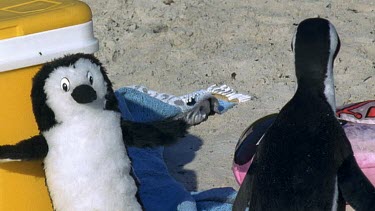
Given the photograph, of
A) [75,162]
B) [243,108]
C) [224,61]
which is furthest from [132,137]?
[224,61]

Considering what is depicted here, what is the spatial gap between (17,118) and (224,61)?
1342 mm

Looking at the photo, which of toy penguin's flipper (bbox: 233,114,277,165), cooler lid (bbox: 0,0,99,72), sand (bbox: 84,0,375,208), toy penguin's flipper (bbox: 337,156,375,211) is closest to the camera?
toy penguin's flipper (bbox: 337,156,375,211)

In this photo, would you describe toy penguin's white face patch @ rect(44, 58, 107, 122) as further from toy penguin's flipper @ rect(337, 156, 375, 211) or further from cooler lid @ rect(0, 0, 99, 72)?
toy penguin's flipper @ rect(337, 156, 375, 211)

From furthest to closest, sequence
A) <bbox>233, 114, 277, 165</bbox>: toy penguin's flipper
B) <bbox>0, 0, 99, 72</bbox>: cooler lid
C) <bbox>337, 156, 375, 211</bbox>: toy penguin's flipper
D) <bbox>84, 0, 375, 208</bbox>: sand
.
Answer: <bbox>84, 0, 375, 208</bbox>: sand → <bbox>233, 114, 277, 165</bbox>: toy penguin's flipper → <bbox>0, 0, 99, 72</bbox>: cooler lid → <bbox>337, 156, 375, 211</bbox>: toy penguin's flipper

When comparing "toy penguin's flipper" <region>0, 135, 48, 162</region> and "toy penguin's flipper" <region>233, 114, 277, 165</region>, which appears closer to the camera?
"toy penguin's flipper" <region>0, 135, 48, 162</region>

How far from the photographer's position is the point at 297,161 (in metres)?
1.64

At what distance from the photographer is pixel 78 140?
1.66 meters

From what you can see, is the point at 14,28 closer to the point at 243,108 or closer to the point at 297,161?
the point at 297,161

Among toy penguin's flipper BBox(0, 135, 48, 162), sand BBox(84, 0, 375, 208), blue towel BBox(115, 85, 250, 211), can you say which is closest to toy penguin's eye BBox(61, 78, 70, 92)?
toy penguin's flipper BBox(0, 135, 48, 162)

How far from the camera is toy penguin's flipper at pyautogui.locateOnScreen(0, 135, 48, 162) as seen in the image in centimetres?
169

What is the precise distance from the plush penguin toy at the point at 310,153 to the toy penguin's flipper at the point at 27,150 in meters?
0.39

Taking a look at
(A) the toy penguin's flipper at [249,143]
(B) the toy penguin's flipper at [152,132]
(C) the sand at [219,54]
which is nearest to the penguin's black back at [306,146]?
(B) the toy penguin's flipper at [152,132]

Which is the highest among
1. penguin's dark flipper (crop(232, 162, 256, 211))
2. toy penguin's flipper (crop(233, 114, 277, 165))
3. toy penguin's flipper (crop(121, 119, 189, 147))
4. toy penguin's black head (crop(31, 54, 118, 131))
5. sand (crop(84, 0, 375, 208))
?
toy penguin's black head (crop(31, 54, 118, 131))

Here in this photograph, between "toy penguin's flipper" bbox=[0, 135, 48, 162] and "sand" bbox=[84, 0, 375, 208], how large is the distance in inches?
26.1
